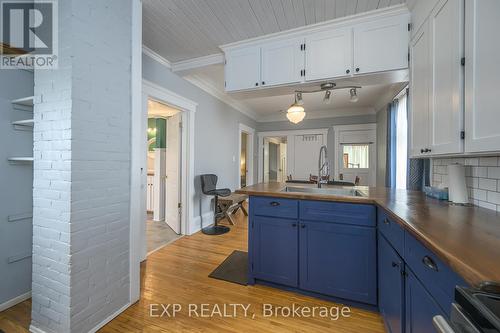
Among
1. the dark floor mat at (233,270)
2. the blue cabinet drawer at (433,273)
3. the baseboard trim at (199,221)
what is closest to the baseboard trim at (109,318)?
the dark floor mat at (233,270)

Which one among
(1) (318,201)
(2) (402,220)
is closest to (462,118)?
(2) (402,220)

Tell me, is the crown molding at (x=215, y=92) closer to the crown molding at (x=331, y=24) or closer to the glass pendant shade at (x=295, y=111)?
the crown molding at (x=331, y=24)

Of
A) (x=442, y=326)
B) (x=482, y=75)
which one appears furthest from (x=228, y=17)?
(x=442, y=326)

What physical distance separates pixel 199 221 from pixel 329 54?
3.14 meters

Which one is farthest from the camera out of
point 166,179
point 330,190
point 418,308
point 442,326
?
point 166,179

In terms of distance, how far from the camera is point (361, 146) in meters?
5.32

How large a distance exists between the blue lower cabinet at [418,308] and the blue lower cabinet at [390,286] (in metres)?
0.09

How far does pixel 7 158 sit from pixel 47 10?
118 centimetres

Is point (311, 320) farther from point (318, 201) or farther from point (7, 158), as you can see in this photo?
point (7, 158)

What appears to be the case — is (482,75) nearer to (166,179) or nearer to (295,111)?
(295,111)

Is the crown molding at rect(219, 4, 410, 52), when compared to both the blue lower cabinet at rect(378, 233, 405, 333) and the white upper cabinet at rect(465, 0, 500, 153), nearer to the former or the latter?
the white upper cabinet at rect(465, 0, 500, 153)

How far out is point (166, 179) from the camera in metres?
3.97

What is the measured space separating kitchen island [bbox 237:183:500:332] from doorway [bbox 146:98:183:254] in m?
1.88

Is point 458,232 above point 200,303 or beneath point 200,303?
above
